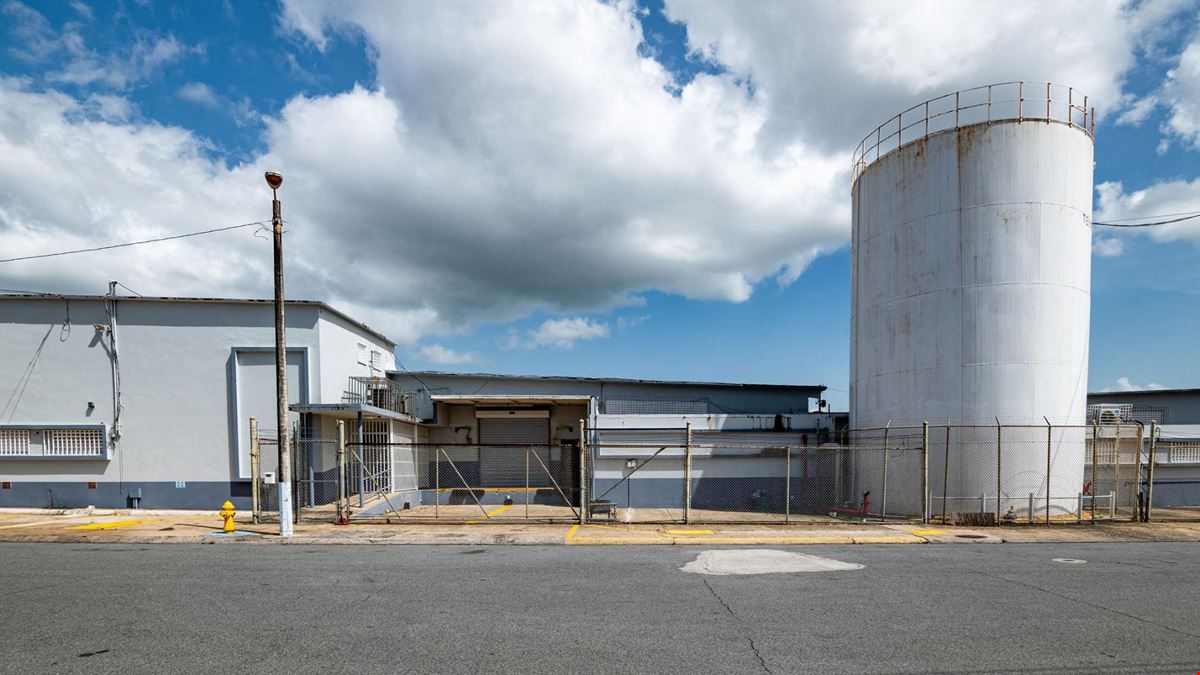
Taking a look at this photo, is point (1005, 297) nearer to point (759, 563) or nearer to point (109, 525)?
point (759, 563)

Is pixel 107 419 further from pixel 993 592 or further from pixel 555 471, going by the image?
pixel 993 592

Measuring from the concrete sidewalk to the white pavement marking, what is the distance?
4.17 ft

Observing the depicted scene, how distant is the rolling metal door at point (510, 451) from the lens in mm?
24141

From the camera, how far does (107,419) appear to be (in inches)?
708

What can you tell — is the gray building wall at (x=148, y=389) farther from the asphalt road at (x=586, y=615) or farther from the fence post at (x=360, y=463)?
the asphalt road at (x=586, y=615)

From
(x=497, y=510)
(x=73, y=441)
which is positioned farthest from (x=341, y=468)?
(x=73, y=441)

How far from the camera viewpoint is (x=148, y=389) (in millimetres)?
18047

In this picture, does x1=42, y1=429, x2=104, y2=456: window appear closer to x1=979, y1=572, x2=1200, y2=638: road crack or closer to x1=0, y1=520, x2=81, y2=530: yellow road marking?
x1=0, y1=520, x2=81, y2=530: yellow road marking

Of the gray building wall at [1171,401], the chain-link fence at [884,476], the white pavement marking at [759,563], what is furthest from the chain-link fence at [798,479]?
the gray building wall at [1171,401]

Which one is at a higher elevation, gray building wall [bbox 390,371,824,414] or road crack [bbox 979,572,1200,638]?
gray building wall [bbox 390,371,824,414]

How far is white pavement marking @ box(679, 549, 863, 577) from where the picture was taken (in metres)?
9.31

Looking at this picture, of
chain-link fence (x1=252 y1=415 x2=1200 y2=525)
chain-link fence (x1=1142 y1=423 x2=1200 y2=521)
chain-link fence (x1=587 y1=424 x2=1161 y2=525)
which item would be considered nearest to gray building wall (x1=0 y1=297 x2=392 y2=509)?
chain-link fence (x1=252 y1=415 x2=1200 y2=525)

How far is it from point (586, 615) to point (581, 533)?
253 inches

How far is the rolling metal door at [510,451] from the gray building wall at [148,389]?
8.20 meters
